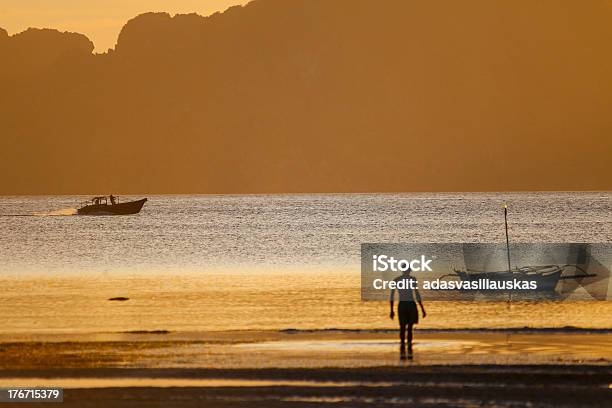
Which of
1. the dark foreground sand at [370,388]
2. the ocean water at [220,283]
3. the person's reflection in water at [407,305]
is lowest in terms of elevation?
the ocean water at [220,283]

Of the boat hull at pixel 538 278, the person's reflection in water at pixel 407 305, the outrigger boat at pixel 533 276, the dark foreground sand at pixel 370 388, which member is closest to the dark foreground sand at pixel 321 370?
the dark foreground sand at pixel 370 388

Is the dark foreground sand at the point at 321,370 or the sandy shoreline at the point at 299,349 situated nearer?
the dark foreground sand at the point at 321,370

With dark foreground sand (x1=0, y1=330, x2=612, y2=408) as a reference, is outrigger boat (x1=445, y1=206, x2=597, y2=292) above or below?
below

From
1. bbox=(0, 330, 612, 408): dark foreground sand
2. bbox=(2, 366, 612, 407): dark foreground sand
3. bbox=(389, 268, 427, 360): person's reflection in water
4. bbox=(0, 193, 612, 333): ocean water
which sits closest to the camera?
bbox=(2, 366, 612, 407): dark foreground sand

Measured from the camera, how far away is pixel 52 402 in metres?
19.3

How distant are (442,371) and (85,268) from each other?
60.4 metres

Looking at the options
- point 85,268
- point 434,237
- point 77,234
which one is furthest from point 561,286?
point 77,234

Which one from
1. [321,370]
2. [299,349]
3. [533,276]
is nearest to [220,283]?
[533,276]

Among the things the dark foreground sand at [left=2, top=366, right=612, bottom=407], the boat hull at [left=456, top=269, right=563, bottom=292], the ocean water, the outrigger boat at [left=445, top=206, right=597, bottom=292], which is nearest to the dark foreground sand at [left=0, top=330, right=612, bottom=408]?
the dark foreground sand at [left=2, top=366, right=612, bottom=407]

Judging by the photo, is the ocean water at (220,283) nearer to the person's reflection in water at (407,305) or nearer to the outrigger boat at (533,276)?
the outrigger boat at (533,276)

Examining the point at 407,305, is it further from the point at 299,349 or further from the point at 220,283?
the point at 220,283

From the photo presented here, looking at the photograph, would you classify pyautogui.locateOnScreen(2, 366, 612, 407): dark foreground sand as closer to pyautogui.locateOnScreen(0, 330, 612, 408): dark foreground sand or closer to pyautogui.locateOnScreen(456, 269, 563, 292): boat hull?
pyautogui.locateOnScreen(0, 330, 612, 408): dark foreground sand

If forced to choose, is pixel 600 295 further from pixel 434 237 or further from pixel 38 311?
pixel 434 237

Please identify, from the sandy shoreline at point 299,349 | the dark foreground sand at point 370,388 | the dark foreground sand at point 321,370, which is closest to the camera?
the dark foreground sand at point 370,388
